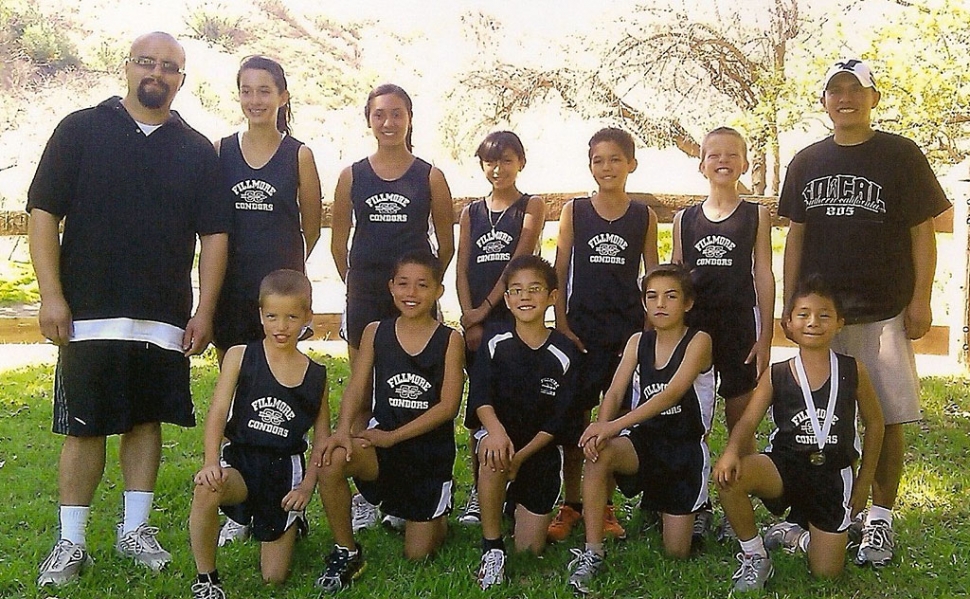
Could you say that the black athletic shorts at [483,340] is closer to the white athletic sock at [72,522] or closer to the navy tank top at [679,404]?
the navy tank top at [679,404]

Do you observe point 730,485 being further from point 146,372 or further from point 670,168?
point 670,168

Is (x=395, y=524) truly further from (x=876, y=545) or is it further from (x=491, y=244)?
(x=876, y=545)

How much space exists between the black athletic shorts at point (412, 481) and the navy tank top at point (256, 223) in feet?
2.82

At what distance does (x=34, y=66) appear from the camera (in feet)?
49.6

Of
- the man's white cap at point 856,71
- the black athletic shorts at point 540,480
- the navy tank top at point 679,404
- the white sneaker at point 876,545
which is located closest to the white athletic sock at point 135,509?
the black athletic shorts at point 540,480

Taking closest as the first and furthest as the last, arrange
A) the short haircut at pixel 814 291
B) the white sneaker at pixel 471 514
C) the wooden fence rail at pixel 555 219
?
the short haircut at pixel 814 291
the white sneaker at pixel 471 514
the wooden fence rail at pixel 555 219

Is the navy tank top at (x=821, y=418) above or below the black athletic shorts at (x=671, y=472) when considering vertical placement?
above

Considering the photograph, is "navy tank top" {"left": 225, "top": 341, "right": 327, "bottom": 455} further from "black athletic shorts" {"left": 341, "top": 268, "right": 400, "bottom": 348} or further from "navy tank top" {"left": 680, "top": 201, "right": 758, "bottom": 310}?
"navy tank top" {"left": 680, "top": 201, "right": 758, "bottom": 310}

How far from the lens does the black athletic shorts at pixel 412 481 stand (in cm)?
382

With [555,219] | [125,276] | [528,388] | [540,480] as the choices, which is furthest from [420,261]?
[555,219]

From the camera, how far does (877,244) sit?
382 cm

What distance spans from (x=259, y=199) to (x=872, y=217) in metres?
2.39

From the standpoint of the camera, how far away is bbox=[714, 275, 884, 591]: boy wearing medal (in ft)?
11.7

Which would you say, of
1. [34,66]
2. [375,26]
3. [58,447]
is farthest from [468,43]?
[58,447]
